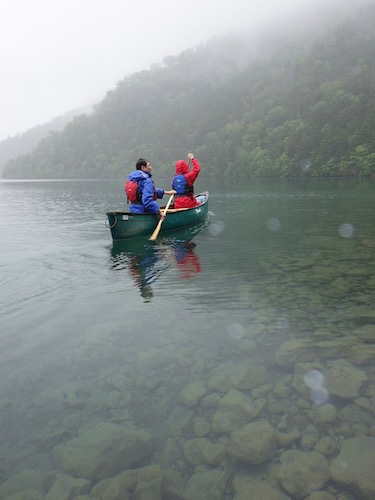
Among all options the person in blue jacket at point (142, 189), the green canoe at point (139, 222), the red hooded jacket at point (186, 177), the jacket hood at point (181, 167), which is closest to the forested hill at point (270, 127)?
the red hooded jacket at point (186, 177)

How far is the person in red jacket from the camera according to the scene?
17.8 m

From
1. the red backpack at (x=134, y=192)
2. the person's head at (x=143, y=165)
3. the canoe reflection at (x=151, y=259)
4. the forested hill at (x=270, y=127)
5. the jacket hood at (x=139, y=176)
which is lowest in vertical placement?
the canoe reflection at (x=151, y=259)

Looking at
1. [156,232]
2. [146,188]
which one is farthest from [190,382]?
[146,188]

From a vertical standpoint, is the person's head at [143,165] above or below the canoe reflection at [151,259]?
above

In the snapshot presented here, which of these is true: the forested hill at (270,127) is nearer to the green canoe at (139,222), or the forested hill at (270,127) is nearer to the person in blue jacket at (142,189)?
the green canoe at (139,222)

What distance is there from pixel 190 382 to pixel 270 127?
123 metres

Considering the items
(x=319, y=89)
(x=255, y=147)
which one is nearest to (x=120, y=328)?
(x=255, y=147)

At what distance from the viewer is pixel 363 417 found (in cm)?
427

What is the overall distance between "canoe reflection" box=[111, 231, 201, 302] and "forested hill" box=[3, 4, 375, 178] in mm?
67742

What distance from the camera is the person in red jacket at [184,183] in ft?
58.4

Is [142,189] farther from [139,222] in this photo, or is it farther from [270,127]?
[270,127]

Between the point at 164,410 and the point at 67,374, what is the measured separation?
181 centimetres

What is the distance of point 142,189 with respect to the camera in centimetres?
1548

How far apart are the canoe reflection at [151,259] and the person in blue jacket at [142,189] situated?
4.96ft
